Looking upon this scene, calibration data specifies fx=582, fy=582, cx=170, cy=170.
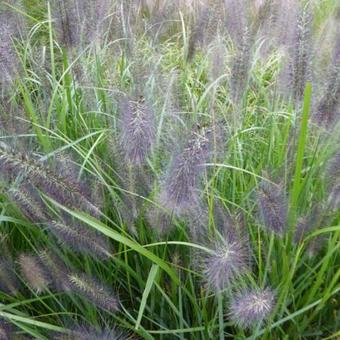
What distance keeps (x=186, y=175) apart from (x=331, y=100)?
0.48 meters

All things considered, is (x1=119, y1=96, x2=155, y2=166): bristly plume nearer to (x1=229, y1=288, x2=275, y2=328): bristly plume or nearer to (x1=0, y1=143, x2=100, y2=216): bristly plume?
(x1=0, y1=143, x2=100, y2=216): bristly plume

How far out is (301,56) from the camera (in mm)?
1476

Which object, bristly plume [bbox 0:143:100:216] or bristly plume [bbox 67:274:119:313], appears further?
bristly plume [bbox 67:274:119:313]

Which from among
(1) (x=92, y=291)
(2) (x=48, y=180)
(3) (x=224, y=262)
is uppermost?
(2) (x=48, y=180)

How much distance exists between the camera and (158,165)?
5.66 feet

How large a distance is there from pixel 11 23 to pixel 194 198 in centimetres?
117

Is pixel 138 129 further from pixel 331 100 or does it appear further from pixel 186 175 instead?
pixel 331 100

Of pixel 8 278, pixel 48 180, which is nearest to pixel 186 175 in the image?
pixel 48 180

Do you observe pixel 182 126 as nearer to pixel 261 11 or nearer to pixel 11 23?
pixel 261 11

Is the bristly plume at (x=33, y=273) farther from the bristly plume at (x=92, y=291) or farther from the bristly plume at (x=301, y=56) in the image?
the bristly plume at (x=301, y=56)

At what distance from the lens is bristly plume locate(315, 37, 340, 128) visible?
147cm

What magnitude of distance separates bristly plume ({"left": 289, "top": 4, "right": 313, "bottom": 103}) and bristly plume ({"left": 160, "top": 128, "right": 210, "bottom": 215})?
386 millimetres

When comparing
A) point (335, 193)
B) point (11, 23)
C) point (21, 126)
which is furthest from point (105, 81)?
point (335, 193)

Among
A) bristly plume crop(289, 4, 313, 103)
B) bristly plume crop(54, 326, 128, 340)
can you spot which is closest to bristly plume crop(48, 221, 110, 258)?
bristly plume crop(54, 326, 128, 340)
